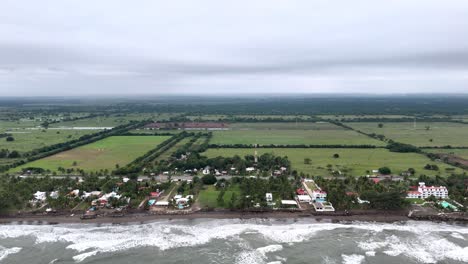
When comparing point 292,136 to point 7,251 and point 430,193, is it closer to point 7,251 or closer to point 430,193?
point 430,193

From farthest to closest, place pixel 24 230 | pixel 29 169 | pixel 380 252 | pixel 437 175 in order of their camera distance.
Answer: pixel 29 169
pixel 437 175
pixel 24 230
pixel 380 252

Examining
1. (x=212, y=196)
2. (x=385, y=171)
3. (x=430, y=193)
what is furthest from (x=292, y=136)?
(x=212, y=196)

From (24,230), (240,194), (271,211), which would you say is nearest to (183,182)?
(240,194)

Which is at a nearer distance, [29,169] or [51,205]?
[51,205]

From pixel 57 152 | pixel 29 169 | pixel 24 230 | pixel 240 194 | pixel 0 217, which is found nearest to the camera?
pixel 24 230

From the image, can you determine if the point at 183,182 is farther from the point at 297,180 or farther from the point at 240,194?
the point at 297,180

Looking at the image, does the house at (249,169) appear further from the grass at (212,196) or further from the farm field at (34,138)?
the farm field at (34,138)

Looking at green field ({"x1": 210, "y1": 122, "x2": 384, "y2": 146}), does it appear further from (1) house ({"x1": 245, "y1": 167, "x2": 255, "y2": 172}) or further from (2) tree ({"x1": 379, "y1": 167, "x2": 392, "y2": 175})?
(2) tree ({"x1": 379, "y1": 167, "x2": 392, "y2": 175})
